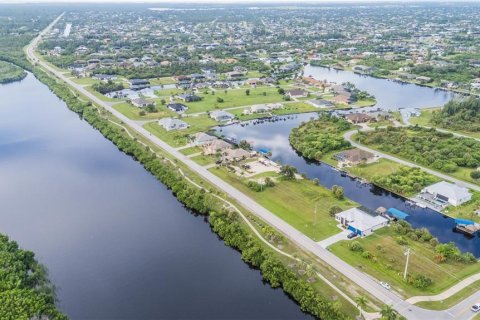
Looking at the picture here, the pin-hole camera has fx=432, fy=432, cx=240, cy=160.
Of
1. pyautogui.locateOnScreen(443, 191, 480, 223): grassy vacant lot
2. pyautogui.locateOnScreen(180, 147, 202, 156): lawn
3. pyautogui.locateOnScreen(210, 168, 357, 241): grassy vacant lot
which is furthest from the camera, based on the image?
pyautogui.locateOnScreen(180, 147, 202, 156): lawn

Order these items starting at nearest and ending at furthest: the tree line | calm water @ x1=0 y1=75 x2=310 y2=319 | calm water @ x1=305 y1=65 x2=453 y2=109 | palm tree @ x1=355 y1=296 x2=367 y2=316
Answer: palm tree @ x1=355 y1=296 x2=367 y2=316 < the tree line < calm water @ x1=0 y1=75 x2=310 y2=319 < calm water @ x1=305 y1=65 x2=453 y2=109

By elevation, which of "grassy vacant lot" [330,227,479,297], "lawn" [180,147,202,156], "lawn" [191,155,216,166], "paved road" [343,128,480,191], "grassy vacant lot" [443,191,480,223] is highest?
"grassy vacant lot" [330,227,479,297]

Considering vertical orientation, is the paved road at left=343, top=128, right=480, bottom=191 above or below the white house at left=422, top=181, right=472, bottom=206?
below

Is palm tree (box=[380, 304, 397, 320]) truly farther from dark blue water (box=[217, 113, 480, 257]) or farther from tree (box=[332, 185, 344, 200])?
tree (box=[332, 185, 344, 200])

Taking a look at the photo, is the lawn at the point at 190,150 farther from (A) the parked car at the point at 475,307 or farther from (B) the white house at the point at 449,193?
(A) the parked car at the point at 475,307

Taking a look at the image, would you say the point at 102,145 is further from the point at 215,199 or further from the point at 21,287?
the point at 21,287

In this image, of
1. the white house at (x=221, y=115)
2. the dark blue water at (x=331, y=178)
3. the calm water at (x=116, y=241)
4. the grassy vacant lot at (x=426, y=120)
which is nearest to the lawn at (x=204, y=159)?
the calm water at (x=116, y=241)

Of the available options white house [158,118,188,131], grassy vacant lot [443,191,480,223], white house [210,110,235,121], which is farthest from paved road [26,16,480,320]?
white house [210,110,235,121]
